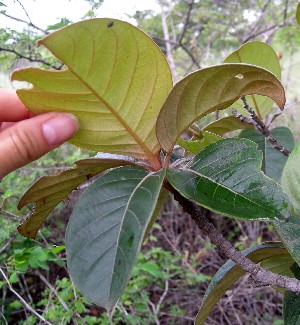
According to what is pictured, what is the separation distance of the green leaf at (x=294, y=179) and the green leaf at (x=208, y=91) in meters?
0.12

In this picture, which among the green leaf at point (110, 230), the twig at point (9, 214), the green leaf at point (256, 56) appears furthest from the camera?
the twig at point (9, 214)

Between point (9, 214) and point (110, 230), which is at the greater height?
point (110, 230)

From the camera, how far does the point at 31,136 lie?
0.75m

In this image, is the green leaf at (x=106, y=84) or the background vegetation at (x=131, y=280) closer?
the green leaf at (x=106, y=84)

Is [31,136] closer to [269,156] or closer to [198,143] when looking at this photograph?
[198,143]

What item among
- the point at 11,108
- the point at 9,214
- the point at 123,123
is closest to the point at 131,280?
the point at 9,214

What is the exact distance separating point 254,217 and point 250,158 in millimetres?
109

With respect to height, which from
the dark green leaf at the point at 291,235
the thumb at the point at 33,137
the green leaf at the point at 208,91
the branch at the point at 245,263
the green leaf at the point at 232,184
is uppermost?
the green leaf at the point at 208,91

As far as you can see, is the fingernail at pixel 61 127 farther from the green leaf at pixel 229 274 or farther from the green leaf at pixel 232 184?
the green leaf at pixel 229 274

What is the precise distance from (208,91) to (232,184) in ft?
0.50

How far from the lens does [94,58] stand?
616 mm

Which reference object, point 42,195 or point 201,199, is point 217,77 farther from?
point 42,195

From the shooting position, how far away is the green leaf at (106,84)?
1.94ft

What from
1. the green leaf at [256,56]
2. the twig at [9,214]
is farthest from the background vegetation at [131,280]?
the green leaf at [256,56]
